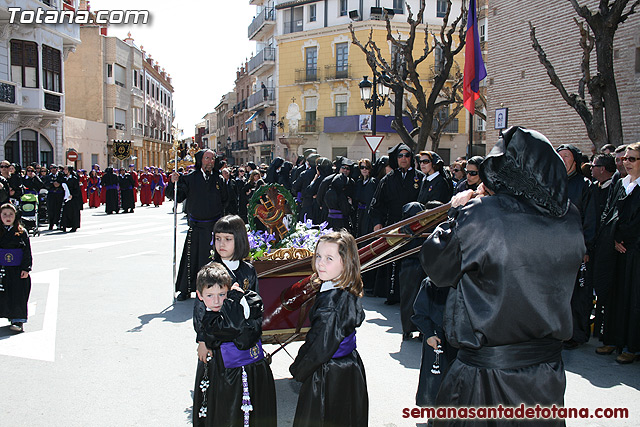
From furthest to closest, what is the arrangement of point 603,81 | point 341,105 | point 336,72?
point 341,105, point 336,72, point 603,81

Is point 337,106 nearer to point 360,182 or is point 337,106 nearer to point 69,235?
point 69,235

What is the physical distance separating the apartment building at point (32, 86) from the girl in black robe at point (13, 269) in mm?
19619

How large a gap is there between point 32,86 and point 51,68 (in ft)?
6.19

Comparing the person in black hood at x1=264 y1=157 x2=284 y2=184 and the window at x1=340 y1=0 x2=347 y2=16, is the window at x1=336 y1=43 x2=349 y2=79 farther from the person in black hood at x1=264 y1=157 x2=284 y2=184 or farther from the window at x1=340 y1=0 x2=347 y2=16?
the person in black hood at x1=264 y1=157 x2=284 y2=184

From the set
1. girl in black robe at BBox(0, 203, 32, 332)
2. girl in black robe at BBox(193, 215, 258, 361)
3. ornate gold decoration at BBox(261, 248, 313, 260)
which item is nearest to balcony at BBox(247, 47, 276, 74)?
girl in black robe at BBox(0, 203, 32, 332)

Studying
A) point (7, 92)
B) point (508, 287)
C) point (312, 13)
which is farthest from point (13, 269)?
point (312, 13)

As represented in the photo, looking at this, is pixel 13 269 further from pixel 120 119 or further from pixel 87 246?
pixel 120 119

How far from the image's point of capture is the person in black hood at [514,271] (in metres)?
2.63

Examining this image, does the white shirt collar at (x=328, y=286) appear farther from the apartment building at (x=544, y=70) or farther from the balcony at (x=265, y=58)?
the balcony at (x=265, y=58)

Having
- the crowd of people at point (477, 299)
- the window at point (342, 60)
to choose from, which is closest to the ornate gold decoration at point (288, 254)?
the crowd of people at point (477, 299)

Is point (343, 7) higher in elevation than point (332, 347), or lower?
higher

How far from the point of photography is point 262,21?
4731cm

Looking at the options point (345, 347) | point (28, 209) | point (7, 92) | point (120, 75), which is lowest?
point (345, 347)

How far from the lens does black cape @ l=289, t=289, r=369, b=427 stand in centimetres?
343
